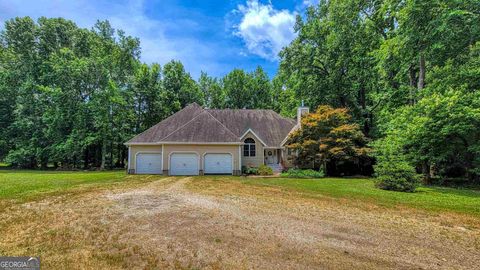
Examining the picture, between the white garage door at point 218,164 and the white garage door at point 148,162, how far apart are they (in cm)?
441

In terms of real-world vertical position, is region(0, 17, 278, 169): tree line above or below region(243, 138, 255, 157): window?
above

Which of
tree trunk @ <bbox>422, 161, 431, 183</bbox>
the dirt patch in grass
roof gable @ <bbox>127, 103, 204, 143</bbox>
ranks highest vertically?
roof gable @ <bbox>127, 103, 204, 143</bbox>

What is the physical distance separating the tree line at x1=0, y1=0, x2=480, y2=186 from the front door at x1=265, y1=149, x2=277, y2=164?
687 centimetres

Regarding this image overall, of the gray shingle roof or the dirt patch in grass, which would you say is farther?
the gray shingle roof

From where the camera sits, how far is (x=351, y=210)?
8.31 m

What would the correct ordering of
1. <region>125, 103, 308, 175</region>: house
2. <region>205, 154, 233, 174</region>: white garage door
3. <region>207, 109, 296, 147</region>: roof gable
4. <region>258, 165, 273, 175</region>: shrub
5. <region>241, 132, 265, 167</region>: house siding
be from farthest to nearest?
1. <region>207, 109, 296, 147</region>: roof gable
2. <region>241, 132, 265, 167</region>: house siding
3. <region>258, 165, 273, 175</region>: shrub
4. <region>205, 154, 233, 174</region>: white garage door
5. <region>125, 103, 308, 175</region>: house

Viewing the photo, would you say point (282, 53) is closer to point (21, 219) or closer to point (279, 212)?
point (279, 212)

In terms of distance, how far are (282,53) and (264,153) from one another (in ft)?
36.5

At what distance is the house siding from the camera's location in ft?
82.7

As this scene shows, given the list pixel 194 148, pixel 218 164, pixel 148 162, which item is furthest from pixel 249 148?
pixel 148 162

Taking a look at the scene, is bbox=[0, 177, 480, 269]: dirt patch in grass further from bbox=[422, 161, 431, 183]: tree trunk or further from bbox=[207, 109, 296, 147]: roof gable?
bbox=[207, 109, 296, 147]: roof gable

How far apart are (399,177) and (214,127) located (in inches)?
585

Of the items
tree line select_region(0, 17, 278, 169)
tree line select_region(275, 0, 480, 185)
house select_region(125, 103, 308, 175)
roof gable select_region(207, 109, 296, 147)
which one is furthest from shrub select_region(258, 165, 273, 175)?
tree line select_region(0, 17, 278, 169)

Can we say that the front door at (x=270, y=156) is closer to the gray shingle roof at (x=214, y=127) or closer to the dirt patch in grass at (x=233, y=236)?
the gray shingle roof at (x=214, y=127)
